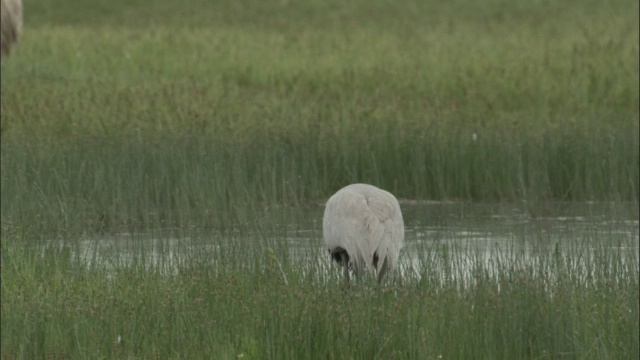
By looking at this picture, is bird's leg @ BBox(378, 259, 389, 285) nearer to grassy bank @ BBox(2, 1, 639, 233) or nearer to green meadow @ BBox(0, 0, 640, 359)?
green meadow @ BBox(0, 0, 640, 359)

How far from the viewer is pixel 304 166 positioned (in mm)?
11195

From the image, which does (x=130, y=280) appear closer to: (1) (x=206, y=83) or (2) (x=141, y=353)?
(2) (x=141, y=353)

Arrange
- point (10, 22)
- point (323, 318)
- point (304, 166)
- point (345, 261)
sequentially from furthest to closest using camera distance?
1. point (304, 166)
2. point (10, 22)
3. point (345, 261)
4. point (323, 318)

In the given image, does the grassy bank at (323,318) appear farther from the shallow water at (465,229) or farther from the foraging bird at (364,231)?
the shallow water at (465,229)

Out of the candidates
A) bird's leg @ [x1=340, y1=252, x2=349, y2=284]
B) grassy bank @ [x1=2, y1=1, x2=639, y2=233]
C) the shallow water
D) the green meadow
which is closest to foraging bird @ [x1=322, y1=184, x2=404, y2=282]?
bird's leg @ [x1=340, y1=252, x2=349, y2=284]

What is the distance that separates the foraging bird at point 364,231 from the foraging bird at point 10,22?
4109 millimetres

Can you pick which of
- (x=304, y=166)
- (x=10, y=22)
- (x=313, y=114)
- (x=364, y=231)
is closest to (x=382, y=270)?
(x=364, y=231)

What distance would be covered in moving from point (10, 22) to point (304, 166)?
2467 mm

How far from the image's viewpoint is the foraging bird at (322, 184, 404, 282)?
7141 mm

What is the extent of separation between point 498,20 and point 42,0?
344 inches

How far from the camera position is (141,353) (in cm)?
627

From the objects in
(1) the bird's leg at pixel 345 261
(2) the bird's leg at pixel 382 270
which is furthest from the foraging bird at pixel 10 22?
(2) the bird's leg at pixel 382 270

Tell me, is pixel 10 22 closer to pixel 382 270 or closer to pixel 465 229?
pixel 465 229

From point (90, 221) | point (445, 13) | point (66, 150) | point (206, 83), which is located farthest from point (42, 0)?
point (90, 221)
